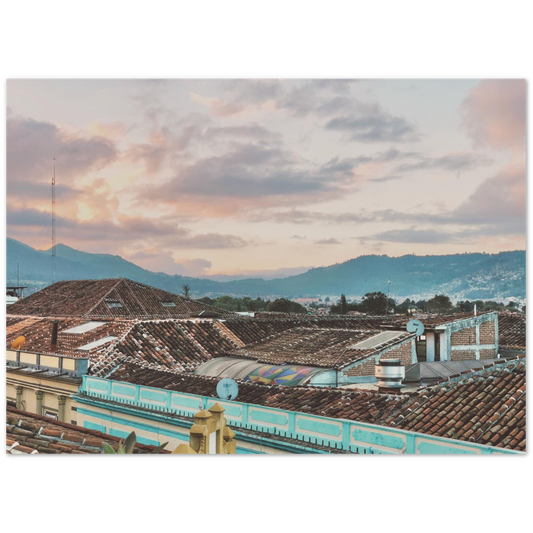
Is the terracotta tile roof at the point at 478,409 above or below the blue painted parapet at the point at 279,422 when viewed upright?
above

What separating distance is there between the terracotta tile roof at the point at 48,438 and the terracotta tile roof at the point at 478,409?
3283mm

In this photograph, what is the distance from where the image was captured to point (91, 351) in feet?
41.7

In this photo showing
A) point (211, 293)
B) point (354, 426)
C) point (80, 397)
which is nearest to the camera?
point (354, 426)

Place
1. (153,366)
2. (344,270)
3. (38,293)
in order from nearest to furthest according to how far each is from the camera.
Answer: (153,366) < (38,293) < (344,270)

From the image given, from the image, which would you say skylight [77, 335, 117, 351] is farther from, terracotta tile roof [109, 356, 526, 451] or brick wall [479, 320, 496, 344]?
brick wall [479, 320, 496, 344]

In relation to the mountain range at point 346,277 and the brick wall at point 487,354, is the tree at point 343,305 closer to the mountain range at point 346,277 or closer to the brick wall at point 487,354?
the mountain range at point 346,277

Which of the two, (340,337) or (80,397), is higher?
(340,337)

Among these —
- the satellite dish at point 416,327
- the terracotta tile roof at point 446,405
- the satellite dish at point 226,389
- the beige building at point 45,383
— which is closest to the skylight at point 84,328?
the beige building at point 45,383

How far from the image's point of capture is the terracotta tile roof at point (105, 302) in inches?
758

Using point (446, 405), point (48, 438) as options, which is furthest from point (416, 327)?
point (48, 438)
